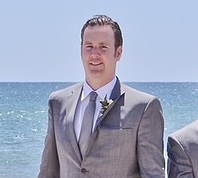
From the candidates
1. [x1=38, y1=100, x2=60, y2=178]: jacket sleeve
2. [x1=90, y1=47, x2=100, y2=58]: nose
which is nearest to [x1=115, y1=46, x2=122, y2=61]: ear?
[x1=90, y1=47, x2=100, y2=58]: nose

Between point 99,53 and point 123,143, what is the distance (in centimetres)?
50

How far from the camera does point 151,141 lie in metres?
3.60

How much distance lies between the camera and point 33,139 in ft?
83.6

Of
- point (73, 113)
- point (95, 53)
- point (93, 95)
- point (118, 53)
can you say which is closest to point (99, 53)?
point (95, 53)

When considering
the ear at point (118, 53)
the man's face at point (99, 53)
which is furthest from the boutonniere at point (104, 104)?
the ear at point (118, 53)

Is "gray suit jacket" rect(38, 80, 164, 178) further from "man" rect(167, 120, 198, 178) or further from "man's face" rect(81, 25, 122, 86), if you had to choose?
"man's face" rect(81, 25, 122, 86)

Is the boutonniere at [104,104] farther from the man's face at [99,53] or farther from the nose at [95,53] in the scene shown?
the nose at [95,53]

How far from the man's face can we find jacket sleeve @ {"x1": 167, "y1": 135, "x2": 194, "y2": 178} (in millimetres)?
508

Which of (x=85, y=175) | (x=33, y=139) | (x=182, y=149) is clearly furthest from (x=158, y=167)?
(x=33, y=139)

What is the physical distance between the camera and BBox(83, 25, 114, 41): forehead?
363 centimetres

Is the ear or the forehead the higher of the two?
the forehead

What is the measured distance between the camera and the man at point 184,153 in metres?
3.54

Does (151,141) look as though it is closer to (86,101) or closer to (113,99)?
(113,99)

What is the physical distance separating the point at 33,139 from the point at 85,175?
72.2 feet
